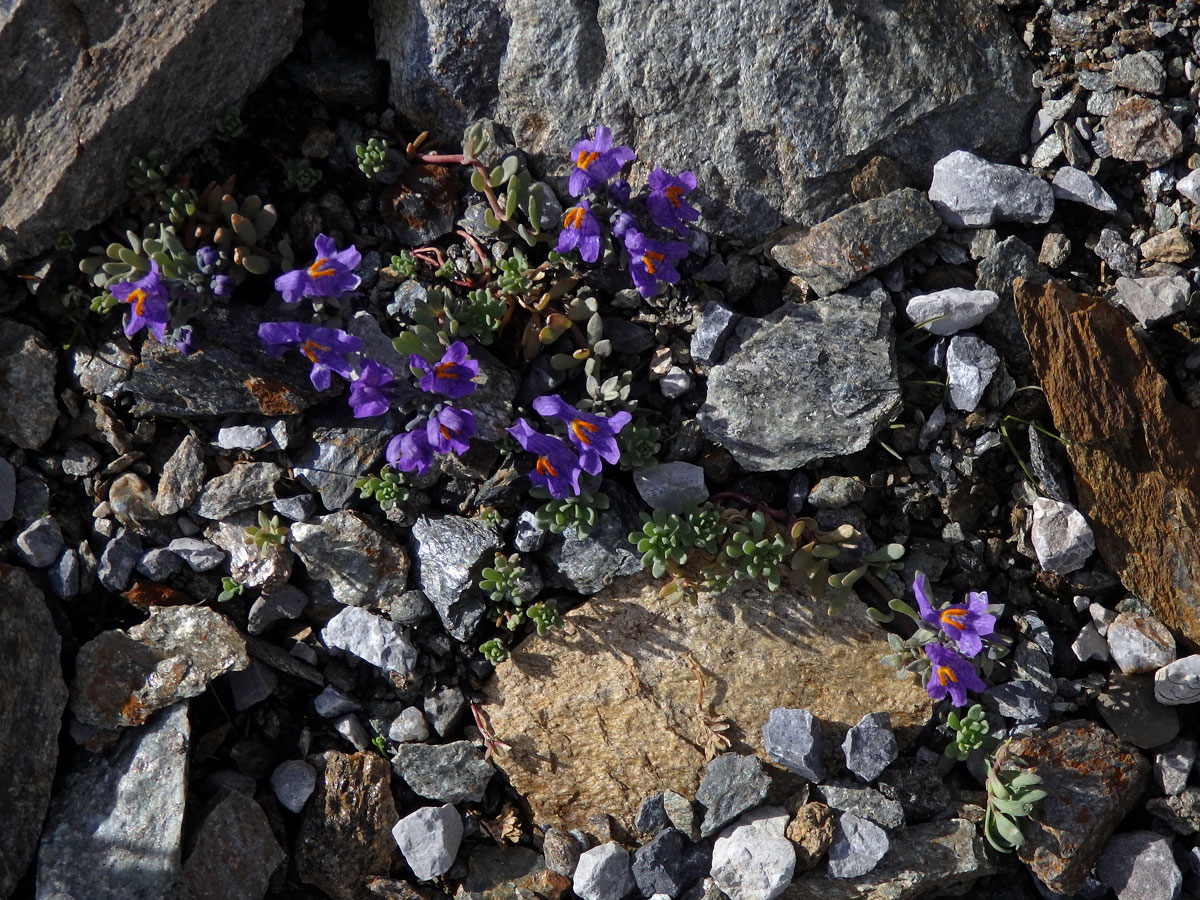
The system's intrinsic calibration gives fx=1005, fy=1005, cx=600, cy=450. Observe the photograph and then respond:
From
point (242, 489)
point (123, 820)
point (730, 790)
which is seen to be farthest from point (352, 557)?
point (730, 790)

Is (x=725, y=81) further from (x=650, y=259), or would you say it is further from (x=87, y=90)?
(x=87, y=90)

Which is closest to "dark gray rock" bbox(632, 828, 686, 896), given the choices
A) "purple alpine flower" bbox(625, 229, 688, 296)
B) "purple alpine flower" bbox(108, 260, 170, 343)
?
"purple alpine flower" bbox(625, 229, 688, 296)

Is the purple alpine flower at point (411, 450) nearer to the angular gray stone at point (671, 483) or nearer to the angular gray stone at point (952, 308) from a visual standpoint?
the angular gray stone at point (671, 483)

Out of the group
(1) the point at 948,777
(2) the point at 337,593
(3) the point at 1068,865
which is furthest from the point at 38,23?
(3) the point at 1068,865

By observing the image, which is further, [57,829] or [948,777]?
[948,777]

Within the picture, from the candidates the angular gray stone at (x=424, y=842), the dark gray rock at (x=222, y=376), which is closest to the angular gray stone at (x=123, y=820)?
the angular gray stone at (x=424, y=842)

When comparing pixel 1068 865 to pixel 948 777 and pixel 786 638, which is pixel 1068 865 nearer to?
pixel 948 777
